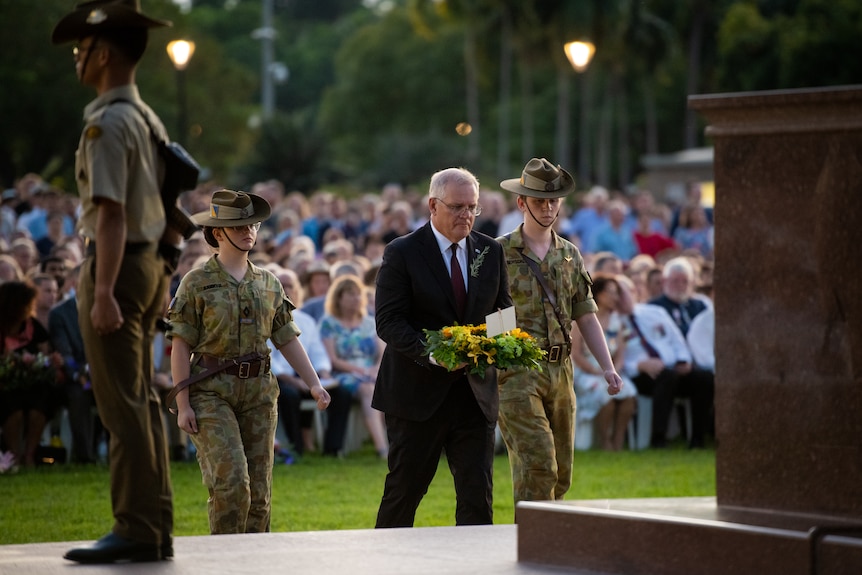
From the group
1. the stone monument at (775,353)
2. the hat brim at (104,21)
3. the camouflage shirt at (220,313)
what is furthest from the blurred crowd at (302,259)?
the stone monument at (775,353)

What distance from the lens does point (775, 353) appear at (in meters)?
6.62

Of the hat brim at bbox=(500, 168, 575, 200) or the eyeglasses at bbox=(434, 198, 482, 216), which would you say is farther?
the hat brim at bbox=(500, 168, 575, 200)

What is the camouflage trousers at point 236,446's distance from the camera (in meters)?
8.88

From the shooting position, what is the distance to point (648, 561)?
21.7 ft

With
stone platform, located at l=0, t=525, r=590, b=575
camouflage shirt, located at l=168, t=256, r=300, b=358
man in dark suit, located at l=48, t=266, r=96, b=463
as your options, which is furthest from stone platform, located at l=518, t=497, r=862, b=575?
man in dark suit, located at l=48, t=266, r=96, b=463

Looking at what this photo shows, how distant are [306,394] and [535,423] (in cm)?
682

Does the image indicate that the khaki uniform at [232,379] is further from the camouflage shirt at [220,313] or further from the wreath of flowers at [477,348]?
the wreath of flowers at [477,348]

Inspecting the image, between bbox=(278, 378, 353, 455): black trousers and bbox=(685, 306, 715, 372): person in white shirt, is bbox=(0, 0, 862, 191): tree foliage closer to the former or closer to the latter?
bbox=(685, 306, 715, 372): person in white shirt

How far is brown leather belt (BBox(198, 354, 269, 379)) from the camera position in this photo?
9172 millimetres

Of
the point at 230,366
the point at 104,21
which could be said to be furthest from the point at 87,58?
the point at 230,366

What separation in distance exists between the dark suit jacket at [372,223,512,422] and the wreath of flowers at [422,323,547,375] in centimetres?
24

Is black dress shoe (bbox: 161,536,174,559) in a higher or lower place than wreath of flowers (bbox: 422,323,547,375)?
lower

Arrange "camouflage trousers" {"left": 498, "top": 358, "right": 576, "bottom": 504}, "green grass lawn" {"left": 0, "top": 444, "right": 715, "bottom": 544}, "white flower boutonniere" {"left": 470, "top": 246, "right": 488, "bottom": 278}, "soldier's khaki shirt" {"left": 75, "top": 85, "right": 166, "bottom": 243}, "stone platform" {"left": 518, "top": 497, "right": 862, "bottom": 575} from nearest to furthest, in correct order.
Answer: "stone platform" {"left": 518, "top": 497, "right": 862, "bottom": 575} → "soldier's khaki shirt" {"left": 75, "top": 85, "right": 166, "bottom": 243} → "white flower boutonniere" {"left": 470, "top": 246, "right": 488, "bottom": 278} → "camouflage trousers" {"left": 498, "top": 358, "right": 576, "bottom": 504} → "green grass lawn" {"left": 0, "top": 444, "right": 715, "bottom": 544}

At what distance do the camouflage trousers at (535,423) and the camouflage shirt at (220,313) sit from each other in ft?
4.65
